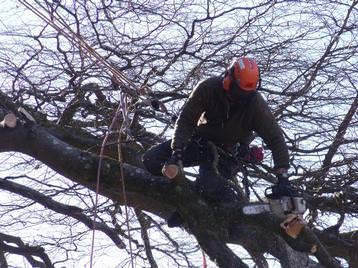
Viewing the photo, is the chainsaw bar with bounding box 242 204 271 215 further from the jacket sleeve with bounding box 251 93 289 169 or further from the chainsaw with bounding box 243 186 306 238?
the jacket sleeve with bounding box 251 93 289 169

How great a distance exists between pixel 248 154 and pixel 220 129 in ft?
1.24

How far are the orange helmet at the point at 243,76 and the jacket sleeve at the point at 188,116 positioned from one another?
178 mm

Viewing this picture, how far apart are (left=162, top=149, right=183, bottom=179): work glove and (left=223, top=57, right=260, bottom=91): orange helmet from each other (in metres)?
0.55

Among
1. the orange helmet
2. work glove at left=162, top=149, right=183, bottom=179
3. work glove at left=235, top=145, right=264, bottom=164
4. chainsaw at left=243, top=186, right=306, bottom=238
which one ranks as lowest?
chainsaw at left=243, top=186, right=306, bottom=238

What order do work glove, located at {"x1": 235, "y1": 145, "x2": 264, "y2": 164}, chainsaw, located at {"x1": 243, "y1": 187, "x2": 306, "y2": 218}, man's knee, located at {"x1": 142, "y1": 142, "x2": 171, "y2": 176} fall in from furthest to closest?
work glove, located at {"x1": 235, "y1": 145, "x2": 264, "y2": 164}, man's knee, located at {"x1": 142, "y1": 142, "x2": 171, "y2": 176}, chainsaw, located at {"x1": 243, "y1": 187, "x2": 306, "y2": 218}

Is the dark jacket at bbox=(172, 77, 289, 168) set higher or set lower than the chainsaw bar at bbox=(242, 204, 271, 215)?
higher

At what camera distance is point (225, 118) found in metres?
4.85

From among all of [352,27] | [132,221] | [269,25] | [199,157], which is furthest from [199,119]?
[132,221]

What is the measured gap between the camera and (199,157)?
199 inches

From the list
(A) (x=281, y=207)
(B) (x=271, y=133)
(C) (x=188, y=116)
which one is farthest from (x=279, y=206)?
(C) (x=188, y=116)

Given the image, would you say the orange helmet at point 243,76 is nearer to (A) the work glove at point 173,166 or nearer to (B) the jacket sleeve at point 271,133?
(B) the jacket sleeve at point 271,133

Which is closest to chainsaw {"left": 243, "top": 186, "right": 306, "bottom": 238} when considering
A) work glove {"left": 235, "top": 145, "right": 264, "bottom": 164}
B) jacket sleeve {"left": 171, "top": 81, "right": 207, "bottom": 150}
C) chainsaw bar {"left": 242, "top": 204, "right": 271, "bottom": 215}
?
chainsaw bar {"left": 242, "top": 204, "right": 271, "bottom": 215}

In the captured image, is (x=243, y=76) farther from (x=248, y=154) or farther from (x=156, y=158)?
(x=156, y=158)

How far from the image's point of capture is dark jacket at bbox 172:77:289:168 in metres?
4.68
